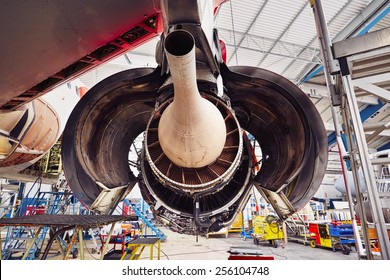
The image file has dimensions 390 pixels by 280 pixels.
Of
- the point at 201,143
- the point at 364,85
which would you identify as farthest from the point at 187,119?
the point at 364,85

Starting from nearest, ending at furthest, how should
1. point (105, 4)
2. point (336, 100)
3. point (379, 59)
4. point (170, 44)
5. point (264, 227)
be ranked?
point (170, 44)
point (105, 4)
point (379, 59)
point (336, 100)
point (264, 227)

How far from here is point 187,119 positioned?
1572mm

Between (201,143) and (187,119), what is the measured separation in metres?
0.24

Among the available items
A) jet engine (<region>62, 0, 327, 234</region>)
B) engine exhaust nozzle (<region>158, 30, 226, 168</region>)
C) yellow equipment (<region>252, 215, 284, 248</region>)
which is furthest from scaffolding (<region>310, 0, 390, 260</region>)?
yellow equipment (<region>252, 215, 284, 248</region>)

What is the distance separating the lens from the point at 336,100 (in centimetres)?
266

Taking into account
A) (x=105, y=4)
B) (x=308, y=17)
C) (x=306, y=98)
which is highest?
(x=308, y=17)

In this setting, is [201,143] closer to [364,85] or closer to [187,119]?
[187,119]

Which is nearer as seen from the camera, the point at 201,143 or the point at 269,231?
the point at 201,143

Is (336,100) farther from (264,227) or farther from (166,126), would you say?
(264,227)

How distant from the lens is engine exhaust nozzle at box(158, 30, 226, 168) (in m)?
1.20

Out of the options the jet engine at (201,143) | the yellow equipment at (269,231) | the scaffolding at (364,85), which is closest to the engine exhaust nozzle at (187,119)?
the jet engine at (201,143)

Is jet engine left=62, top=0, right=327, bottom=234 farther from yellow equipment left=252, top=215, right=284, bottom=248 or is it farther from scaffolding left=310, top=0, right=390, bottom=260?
yellow equipment left=252, top=215, right=284, bottom=248
